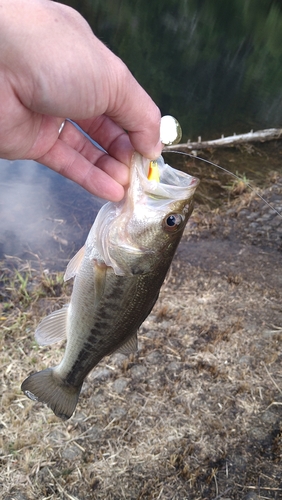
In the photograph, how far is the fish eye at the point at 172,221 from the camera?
88.4 inches

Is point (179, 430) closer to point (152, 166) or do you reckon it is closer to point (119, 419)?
point (119, 419)

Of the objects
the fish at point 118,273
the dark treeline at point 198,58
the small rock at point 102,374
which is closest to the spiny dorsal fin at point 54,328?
the fish at point 118,273

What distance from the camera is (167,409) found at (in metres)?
3.74

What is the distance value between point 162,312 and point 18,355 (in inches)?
61.1

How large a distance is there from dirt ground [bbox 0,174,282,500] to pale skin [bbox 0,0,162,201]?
2.20 m

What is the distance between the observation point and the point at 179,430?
3596 millimetres

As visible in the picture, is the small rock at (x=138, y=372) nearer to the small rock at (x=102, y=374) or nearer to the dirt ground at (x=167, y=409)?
the dirt ground at (x=167, y=409)

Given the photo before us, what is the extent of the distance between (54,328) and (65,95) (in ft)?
4.99

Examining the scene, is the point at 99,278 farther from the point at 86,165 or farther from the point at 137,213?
the point at 86,165

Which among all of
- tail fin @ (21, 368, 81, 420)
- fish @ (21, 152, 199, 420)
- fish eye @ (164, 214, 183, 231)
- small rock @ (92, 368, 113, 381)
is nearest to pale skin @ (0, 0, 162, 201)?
fish @ (21, 152, 199, 420)

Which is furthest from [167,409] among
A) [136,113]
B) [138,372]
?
[136,113]

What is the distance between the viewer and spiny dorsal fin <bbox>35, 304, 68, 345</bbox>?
2.74m

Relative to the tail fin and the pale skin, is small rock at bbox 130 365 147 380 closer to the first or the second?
the tail fin

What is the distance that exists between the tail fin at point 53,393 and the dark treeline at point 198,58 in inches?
384
